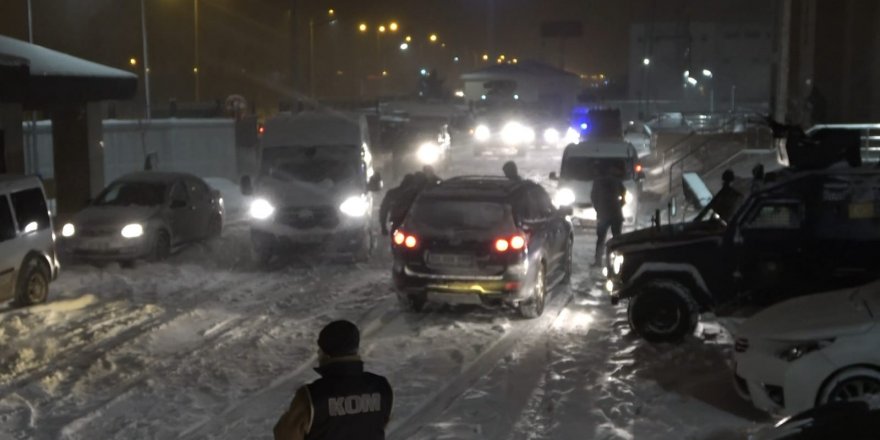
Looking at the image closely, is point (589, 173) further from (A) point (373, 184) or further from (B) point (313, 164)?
(B) point (313, 164)

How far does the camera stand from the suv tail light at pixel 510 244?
1342 centimetres

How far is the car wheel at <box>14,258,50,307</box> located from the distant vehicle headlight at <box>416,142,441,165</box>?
22.8 m

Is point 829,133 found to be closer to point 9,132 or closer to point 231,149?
point 9,132

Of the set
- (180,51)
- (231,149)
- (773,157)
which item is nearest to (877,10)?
(773,157)

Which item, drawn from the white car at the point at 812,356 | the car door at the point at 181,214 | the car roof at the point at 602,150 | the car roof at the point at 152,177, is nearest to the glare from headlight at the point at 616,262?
the white car at the point at 812,356

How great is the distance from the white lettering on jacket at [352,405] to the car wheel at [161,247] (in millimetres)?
14540

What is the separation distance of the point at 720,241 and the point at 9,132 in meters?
15.9

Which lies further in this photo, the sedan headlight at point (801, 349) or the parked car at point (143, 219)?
the parked car at point (143, 219)

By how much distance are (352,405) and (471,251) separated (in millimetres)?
8811

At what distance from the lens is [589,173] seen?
23562 mm

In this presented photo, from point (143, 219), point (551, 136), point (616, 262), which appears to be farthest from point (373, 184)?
point (551, 136)

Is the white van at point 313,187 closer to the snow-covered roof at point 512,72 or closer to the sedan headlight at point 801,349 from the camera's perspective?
the sedan headlight at point 801,349

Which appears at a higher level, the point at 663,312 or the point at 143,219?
the point at 143,219

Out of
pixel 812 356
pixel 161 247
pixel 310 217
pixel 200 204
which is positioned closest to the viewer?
pixel 812 356
